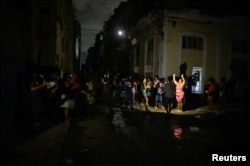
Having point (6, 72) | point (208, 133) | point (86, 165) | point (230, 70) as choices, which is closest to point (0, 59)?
point (6, 72)

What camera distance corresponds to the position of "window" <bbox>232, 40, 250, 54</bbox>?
29891mm

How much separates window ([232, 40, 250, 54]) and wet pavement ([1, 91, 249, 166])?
14.2 meters

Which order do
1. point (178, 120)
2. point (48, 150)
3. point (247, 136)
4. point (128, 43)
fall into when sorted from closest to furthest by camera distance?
point (48, 150), point (247, 136), point (178, 120), point (128, 43)

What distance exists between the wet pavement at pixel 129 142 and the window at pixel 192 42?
39.5ft

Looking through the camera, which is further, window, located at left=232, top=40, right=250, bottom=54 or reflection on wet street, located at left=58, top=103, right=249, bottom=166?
window, located at left=232, top=40, right=250, bottom=54

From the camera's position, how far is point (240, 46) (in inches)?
1186

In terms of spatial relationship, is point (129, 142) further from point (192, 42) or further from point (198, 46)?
point (198, 46)

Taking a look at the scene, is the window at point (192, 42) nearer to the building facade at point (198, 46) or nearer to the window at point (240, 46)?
the building facade at point (198, 46)

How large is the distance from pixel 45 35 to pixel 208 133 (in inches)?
766

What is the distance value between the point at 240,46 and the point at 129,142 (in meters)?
21.8

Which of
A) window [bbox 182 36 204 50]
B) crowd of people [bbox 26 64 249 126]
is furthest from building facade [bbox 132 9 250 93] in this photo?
crowd of people [bbox 26 64 249 126]

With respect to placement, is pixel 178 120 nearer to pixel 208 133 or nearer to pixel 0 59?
pixel 208 133

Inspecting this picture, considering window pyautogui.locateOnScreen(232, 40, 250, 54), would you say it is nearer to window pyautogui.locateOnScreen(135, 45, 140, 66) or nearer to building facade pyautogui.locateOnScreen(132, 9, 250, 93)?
building facade pyautogui.locateOnScreen(132, 9, 250, 93)

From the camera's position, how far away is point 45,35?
96.0 ft
